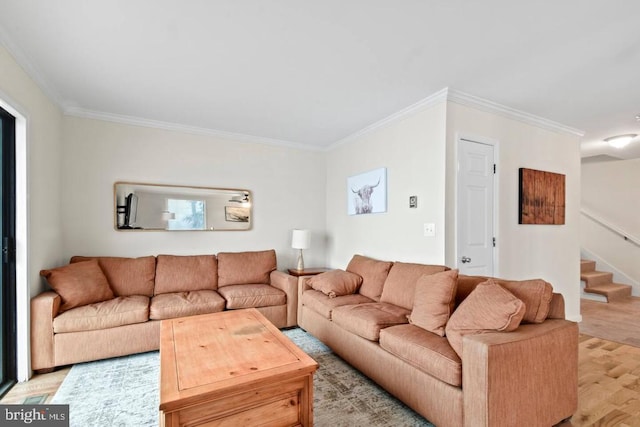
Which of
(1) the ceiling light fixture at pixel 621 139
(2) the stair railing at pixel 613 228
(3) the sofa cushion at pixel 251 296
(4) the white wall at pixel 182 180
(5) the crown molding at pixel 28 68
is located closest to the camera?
(5) the crown molding at pixel 28 68

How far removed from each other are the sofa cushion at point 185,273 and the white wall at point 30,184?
3.15ft

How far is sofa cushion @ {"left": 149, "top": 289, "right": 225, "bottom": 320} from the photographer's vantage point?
2854mm

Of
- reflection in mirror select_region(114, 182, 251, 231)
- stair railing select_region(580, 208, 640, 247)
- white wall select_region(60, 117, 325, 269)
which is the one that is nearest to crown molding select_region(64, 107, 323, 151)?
white wall select_region(60, 117, 325, 269)

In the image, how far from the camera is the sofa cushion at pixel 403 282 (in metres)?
2.68

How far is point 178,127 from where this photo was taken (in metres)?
3.80

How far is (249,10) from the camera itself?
69.6 inches

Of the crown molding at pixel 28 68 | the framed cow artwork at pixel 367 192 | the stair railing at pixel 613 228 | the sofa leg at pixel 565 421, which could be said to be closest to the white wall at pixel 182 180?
the crown molding at pixel 28 68

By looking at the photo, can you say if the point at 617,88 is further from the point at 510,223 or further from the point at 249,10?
the point at 249,10

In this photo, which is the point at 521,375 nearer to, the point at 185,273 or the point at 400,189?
the point at 400,189

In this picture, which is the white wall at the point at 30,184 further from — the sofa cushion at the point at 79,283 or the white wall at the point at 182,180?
the white wall at the point at 182,180

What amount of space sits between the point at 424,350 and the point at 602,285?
18.0 ft

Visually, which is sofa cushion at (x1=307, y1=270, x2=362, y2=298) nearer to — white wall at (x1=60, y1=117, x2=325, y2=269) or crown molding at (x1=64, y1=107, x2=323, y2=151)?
white wall at (x1=60, y1=117, x2=325, y2=269)

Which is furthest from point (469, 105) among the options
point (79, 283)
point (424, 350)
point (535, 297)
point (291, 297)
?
point (79, 283)

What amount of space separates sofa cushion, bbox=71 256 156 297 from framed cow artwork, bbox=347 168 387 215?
8.28 feet
